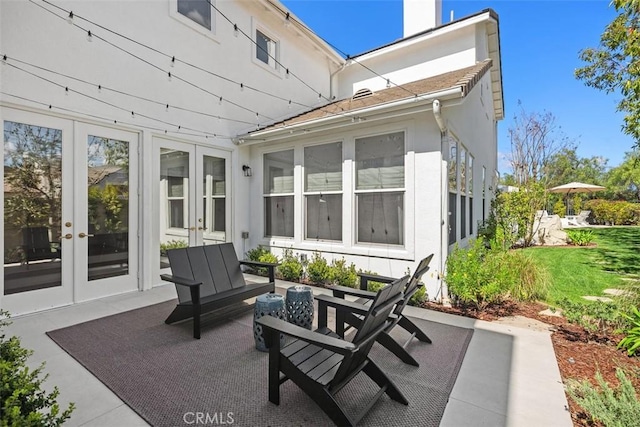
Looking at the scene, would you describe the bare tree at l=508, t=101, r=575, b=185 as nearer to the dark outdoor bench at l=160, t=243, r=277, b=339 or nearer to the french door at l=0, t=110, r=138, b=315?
the dark outdoor bench at l=160, t=243, r=277, b=339

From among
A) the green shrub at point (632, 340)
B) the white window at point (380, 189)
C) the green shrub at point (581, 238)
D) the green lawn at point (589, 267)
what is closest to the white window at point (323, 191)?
the white window at point (380, 189)

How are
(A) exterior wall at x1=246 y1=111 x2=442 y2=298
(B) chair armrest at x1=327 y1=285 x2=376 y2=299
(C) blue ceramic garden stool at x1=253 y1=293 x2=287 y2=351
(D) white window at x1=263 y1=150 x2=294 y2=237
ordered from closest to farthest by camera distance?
(C) blue ceramic garden stool at x1=253 y1=293 x2=287 y2=351, (B) chair armrest at x1=327 y1=285 x2=376 y2=299, (A) exterior wall at x1=246 y1=111 x2=442 y2=298, (D) white window at x1=263 y1=150 x2=294 y2=237

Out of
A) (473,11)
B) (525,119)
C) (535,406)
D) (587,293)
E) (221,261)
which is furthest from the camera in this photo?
(525,119)

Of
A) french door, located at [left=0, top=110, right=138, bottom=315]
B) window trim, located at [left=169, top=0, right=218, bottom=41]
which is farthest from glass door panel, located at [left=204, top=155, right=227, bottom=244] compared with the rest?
window trim, located at [left=169, top=0, right=218, bottom=41]

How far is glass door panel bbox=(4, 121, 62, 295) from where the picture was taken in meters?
4.32

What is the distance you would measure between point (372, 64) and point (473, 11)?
309 cm

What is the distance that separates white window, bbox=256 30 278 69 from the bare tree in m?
12.5

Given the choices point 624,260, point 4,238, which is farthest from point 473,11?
point 4,238

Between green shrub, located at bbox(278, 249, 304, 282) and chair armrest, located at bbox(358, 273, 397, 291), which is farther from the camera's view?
green shrub, located at bbox(278, 249, 304, 282)

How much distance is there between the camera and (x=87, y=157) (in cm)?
508

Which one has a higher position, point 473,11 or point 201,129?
point 473,11

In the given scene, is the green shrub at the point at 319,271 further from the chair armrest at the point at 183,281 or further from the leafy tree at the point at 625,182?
the leafy tree at the point at 625,182

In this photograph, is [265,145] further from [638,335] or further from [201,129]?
[638,335]

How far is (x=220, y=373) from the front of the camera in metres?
2.95
